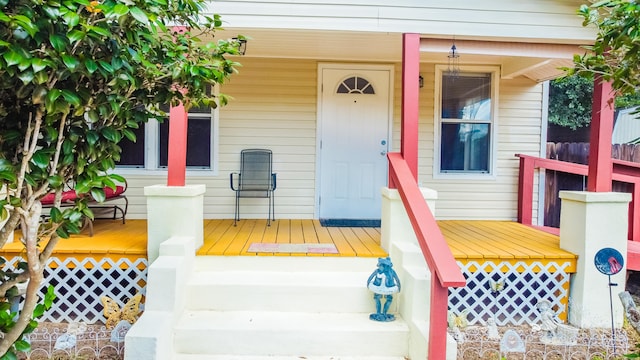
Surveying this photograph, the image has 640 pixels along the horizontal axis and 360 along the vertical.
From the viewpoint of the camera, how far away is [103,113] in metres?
1.60

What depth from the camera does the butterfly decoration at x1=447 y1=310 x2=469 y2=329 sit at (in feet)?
10.5

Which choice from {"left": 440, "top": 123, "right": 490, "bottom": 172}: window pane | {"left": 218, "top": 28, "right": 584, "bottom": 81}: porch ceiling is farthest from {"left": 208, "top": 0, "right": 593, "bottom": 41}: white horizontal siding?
{"left": 440, "top": 123, "right": 490, "bottom": 172}: window pane

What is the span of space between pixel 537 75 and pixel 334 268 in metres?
3.94

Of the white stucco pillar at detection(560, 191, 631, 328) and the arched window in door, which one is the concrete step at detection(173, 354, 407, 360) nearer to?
the white stucco pillar at detection(560, 191, 631, 328)

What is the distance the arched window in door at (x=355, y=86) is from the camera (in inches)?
202

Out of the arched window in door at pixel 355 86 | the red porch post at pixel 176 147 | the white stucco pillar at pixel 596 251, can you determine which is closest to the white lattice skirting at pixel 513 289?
the white stucco pillar at pixel 596 251

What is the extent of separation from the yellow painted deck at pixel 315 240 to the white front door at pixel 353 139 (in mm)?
569

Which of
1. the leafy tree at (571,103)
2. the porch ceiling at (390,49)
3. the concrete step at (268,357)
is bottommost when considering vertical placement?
the concrete step at (268,357)

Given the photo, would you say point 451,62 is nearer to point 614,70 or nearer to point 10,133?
point 614,70

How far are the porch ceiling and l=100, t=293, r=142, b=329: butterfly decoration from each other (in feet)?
8.23

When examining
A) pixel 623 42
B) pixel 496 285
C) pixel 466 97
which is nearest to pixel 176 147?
pixel 496 285

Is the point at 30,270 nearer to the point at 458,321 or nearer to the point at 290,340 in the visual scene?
the point at 290,340

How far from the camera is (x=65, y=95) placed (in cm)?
141

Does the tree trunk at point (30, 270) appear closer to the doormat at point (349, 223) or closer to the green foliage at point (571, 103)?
the doormat at point (349, 223)
